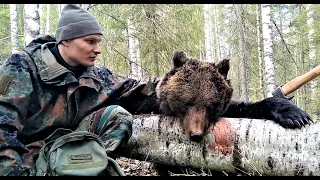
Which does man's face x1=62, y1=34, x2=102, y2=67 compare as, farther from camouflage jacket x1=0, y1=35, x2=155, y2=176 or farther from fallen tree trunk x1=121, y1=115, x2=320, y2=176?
fallen tree trunk x1=121, y1=115, x2=320, y2=176

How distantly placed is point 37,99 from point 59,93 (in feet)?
0.69

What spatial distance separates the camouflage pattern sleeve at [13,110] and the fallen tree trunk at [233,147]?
1184 millimetres

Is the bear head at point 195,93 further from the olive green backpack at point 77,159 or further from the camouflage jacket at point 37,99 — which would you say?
the olive green backpack at point 77,159

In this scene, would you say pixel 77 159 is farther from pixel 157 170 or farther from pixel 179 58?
pixel 179 58

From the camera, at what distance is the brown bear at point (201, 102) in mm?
3256

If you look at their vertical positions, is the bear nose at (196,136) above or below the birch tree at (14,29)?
below

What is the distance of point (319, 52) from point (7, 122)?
35.6 feet

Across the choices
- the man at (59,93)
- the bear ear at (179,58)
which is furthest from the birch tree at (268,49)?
the man at (59,93)

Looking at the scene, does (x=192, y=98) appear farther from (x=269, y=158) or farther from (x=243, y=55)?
(x=243, y=55)

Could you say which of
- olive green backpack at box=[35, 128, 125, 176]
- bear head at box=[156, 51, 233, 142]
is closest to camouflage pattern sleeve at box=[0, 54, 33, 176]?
olive green backpack at box=[35, 128, 125, 176]

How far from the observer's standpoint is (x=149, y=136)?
3.71 metres

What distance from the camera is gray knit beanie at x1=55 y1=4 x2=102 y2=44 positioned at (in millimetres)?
3504

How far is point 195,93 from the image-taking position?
3.48 m
